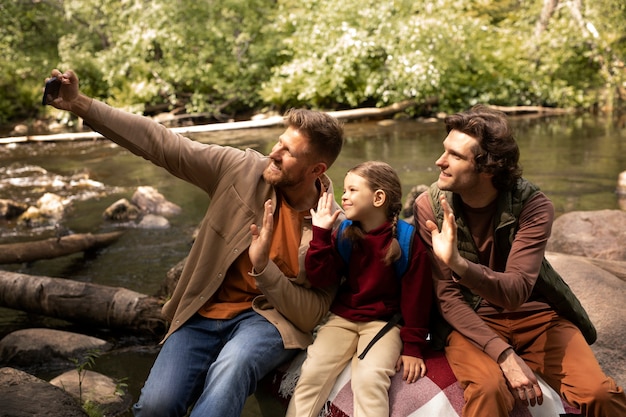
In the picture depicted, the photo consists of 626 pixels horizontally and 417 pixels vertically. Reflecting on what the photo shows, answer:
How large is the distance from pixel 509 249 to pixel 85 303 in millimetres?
3343

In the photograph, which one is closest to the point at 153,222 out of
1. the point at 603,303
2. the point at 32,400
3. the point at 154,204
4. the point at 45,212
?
the point at 154,204

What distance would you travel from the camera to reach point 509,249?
9.55ft

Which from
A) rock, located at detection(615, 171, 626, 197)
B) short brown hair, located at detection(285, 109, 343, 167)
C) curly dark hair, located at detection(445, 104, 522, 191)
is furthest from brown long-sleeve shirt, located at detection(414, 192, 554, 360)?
rock, located at detection(615, 171, 626, 197)

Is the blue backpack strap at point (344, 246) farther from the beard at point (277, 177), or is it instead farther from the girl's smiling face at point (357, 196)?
the beard at point (277, 177)

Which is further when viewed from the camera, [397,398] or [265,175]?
[265,175]

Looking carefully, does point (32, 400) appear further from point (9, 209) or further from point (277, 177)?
point (9, 209)

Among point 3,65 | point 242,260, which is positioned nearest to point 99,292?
point 242,260

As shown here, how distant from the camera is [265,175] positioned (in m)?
3.13

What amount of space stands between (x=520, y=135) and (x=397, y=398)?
1268cm

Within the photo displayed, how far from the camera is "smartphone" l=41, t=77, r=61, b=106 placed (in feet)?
9.28

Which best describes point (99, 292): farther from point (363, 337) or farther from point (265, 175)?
point (363, 337)

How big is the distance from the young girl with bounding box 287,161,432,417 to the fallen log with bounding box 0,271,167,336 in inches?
93.0

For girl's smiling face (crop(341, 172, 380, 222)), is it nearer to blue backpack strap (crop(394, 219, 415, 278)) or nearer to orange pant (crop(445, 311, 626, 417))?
blue backpack strap (crop(394, 219, 415, 278))

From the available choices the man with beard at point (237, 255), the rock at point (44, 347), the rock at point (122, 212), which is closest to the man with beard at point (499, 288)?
the man with beard at point (237, 255)
